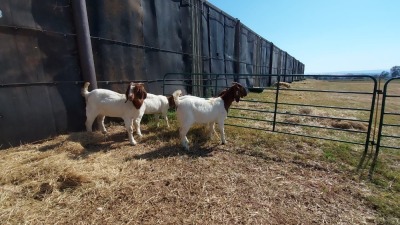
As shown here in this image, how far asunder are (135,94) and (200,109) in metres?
1.46

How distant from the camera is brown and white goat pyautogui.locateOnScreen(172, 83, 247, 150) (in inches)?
185

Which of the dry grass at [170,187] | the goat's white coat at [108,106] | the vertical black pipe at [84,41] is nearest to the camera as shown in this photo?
the dry grass at [170,187]

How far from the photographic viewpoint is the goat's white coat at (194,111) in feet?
15.4

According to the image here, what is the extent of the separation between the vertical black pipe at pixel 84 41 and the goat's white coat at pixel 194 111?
2453mm

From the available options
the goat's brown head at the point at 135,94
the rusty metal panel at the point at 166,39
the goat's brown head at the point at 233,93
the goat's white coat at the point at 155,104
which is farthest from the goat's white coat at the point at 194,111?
the rusty metal panel at the point at 166,39

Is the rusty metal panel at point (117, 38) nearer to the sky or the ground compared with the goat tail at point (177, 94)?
nearer to the sky

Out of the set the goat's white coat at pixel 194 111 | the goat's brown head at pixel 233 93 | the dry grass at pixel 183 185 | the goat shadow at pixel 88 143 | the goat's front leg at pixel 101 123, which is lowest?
the dry grass at pixel 183 185

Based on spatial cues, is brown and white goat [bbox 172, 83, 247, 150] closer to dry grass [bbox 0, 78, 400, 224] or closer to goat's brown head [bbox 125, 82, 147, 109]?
dry grass [bbox 0, 78, 400, 224]

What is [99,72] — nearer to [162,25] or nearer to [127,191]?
[162,25]

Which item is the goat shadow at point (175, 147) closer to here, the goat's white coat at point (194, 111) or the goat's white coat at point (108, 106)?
the goat's white coat at point (194, 111)

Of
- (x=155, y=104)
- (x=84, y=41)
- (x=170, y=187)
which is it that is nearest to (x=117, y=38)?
(x=84, y=41)

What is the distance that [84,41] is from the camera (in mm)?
5477

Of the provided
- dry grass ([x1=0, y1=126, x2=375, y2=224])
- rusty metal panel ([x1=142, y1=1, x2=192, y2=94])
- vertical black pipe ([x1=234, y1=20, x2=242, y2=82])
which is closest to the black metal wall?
rusty metal panel ([x1=142, y1=1, x2=192, y2=94])

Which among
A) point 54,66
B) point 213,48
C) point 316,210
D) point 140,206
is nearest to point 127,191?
point 140,206
